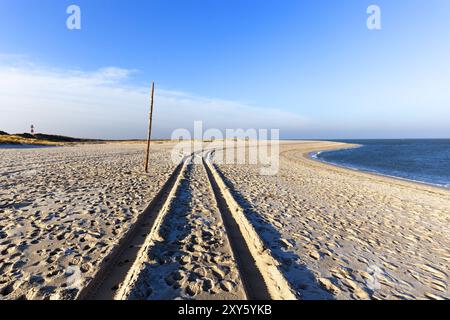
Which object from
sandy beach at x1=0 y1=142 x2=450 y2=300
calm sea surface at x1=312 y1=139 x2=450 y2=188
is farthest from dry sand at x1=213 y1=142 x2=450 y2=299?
calm sea surface at x1=312 y1=139 x2=450 y2=188

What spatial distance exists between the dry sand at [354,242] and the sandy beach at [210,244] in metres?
0.03

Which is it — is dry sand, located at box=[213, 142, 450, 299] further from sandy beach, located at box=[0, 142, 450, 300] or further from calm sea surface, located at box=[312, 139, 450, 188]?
calm sea surface, located at box=[312, 139, 450, 188]

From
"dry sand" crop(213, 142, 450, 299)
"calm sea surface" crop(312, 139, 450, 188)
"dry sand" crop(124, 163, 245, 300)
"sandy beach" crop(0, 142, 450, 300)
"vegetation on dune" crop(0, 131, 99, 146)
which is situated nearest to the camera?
"dry sand" crop(124, 163, 245, 300)

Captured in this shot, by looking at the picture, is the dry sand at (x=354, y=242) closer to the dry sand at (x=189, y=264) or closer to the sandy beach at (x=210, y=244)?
the sandy beach at (x=210, y=244)

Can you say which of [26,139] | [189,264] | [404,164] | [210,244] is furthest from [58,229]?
[26,139]

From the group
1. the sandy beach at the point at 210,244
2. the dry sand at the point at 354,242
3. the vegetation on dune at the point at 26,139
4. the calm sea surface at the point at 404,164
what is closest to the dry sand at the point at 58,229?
the sandy beach at the point at 210,244

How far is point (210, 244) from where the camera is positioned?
215 inches

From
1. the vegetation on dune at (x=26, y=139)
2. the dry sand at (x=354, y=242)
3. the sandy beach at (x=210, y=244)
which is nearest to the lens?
the sandy beach at (x=210, y=244)

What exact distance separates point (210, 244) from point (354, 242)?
3943mm

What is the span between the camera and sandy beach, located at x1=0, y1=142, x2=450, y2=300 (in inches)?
155

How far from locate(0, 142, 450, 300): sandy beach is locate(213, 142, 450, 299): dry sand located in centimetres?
3

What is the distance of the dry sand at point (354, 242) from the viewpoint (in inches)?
168

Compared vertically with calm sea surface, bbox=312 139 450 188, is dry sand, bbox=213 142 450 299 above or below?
below

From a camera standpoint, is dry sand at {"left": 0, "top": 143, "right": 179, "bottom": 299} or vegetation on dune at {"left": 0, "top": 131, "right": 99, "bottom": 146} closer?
dry sand at {"left": 0, "top": 143, "right": 179, "bottom": 299}
